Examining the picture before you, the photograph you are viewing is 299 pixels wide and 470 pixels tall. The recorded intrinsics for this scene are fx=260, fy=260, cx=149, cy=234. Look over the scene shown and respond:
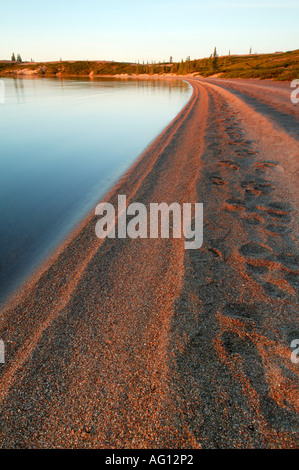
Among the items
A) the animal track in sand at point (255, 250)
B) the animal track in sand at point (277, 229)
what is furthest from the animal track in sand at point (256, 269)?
the animal track in sand at point (277, 229)

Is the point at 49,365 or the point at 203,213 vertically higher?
the point at 203,213

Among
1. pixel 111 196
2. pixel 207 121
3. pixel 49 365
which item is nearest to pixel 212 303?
pixel 49 365

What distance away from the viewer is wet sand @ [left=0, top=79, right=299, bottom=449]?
1.78 m

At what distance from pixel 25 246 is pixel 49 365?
111 inches

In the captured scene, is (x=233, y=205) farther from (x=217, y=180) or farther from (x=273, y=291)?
(x=273, y=291)

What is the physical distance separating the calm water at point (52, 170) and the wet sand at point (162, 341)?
692 millimetres

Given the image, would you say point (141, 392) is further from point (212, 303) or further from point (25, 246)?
point (25, 246)

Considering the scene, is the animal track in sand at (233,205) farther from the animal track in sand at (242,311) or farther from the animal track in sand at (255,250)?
the animal track in sand at (242,311)

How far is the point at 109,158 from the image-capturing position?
9.56 metres

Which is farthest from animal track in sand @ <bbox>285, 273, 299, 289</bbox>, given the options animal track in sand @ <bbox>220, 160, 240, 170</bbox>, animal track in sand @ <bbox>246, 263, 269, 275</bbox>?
animal track in sand @ <bbox>220, 160, 240, 170</bbox>

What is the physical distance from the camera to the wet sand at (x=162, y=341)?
70.0 inches

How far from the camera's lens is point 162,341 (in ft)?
7.84

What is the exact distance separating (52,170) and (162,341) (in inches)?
296

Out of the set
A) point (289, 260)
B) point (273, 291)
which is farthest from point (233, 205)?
point (273, 291)
